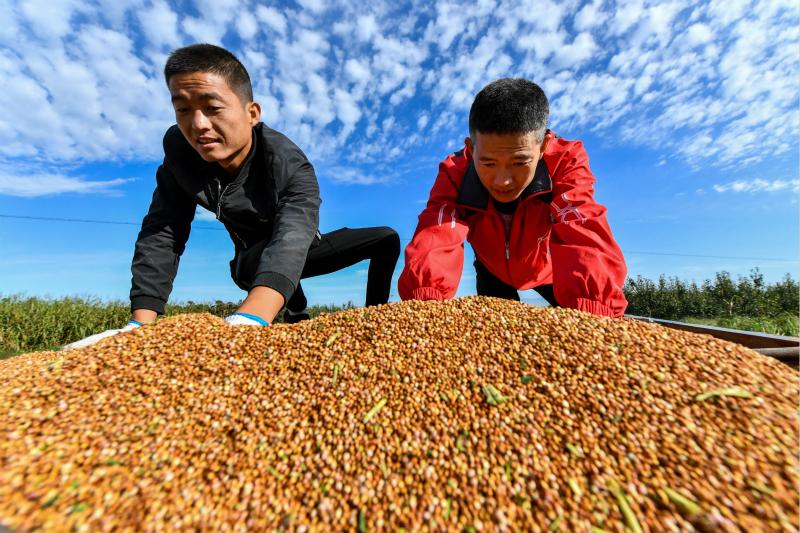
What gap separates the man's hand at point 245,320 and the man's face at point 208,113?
1.21m

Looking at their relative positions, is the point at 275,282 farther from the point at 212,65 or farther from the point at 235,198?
the point at 212,65

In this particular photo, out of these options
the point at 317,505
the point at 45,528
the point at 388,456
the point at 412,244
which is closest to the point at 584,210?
the point at 412,244

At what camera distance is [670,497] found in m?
1.11

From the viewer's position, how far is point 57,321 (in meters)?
5.64

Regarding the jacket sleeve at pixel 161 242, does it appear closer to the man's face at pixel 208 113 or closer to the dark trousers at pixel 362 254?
the man's face at pixel 208 113

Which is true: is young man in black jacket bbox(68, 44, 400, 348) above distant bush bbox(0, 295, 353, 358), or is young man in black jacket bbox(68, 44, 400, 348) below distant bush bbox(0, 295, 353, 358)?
above

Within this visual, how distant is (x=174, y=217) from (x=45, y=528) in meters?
2.75

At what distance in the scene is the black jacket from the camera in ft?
10.1

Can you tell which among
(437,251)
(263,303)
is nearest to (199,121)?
(263,303)

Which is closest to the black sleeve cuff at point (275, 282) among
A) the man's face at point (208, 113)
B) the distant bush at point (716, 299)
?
the man's face at point (208, 113)

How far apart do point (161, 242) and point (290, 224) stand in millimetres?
1268

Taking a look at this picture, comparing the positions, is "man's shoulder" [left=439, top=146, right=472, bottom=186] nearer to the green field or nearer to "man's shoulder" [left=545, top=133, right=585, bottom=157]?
"man's shoulder" [left=545, top=133, right=585, bottom=157]

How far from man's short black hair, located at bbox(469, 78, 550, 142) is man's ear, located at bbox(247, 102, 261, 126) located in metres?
1.63

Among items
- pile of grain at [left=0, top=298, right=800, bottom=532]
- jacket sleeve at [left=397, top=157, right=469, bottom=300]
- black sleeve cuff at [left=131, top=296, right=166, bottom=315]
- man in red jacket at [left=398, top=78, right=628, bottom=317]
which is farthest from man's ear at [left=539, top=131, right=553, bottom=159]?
black sleeve cuff at [left=131, top=296, right=166, bottom=315]
